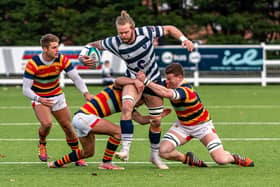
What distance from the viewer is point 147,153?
42.6 feet

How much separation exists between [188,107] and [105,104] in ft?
3.50

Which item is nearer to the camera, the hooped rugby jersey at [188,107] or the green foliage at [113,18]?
the hooped rugby jersey at [188,107]

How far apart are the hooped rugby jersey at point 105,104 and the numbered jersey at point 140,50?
1.35ft

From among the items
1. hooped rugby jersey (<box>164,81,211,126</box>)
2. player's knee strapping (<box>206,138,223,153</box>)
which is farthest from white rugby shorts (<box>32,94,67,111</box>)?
player's knee strapping (<box>206,138,223,153</box>)

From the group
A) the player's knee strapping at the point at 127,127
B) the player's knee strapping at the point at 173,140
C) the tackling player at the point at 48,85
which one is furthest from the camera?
the tackling player at the point at 48,85

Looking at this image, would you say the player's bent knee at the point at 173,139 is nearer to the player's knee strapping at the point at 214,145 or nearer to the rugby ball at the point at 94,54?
the player's knee strapping at the point at 214,145

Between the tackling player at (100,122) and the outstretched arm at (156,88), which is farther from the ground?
the outstretched arm at (156,88)

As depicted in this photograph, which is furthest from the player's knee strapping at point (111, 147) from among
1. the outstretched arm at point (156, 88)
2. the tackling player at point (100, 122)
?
the outstretched arm at point (156, 88)

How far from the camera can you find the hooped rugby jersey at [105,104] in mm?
11055

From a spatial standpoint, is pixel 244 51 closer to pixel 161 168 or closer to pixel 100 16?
pixel 100 16

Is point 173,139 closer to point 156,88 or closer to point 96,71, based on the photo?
point 156,88

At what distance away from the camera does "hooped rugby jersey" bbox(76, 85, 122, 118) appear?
1105 centimetres

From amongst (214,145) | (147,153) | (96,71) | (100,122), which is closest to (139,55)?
(100,122)

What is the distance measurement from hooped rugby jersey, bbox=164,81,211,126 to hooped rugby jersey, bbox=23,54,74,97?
5.60ft
